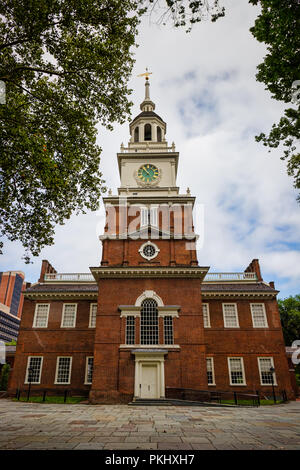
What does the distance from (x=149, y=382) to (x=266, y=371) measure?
1012 cm

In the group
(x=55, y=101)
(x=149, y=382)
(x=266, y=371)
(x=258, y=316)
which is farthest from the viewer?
(x=258, y=316)

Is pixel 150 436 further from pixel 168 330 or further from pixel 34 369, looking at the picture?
pixel 34 369

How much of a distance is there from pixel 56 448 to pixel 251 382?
20.5 metres

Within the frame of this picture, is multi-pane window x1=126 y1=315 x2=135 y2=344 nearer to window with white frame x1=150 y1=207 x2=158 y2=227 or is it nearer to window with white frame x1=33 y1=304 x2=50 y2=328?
window with white frame x1=33 y1=304 x2=50 y2=328

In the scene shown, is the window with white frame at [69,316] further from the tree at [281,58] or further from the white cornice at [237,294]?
the tree at [281,58]

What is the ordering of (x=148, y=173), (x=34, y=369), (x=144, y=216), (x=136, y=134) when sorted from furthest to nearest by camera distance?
(x=136, y=134), (x=148, y=173), (x=144, y=216), (x=34, y=369)

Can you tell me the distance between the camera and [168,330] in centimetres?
1917

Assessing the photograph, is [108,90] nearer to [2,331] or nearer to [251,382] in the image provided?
[251,382]

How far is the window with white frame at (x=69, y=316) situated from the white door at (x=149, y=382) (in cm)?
888

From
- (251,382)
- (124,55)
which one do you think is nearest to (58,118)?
(124,55)

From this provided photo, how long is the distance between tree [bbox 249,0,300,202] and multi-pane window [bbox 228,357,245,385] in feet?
57.6

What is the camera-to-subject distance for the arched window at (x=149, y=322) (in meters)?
19.0

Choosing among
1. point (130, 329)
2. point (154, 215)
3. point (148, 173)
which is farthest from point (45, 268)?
point (148, 173)

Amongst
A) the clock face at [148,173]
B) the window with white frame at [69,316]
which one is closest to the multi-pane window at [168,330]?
the window with white frame at [69,316]
